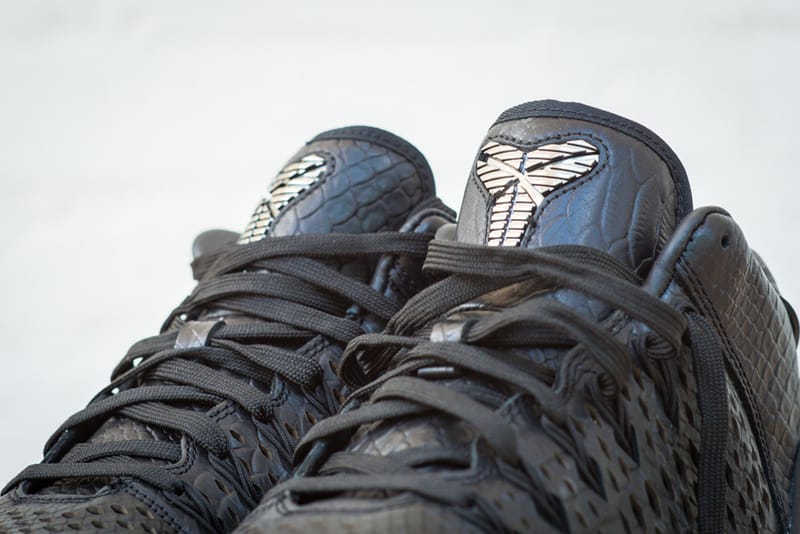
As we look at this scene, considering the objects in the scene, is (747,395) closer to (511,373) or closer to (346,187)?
(511,373)

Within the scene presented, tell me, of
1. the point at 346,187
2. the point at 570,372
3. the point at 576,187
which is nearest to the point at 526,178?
the point at 576,187

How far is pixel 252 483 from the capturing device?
939mm

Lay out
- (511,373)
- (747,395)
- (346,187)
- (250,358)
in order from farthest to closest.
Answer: (346,187), (250,358), (747,395), (511,373)

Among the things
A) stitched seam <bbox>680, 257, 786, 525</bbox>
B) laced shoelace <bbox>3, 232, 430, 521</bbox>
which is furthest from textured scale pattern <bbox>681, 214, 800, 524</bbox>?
laced shoelace <bbox>3, 232, 430, 521</bbox>

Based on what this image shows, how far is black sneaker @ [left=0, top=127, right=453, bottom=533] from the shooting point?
0.89 metres

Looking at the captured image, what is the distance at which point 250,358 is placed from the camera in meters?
1.01

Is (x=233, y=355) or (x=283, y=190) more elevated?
(x=283, y=190)

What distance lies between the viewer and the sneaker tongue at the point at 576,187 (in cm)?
81

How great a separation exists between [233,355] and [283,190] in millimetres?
A: 208

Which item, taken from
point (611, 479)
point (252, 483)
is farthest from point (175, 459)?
point (611, 479)

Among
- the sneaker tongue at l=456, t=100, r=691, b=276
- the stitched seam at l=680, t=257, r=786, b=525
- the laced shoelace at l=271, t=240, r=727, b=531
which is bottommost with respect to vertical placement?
the stitched seam at l=680, t=257, r=786, b=525

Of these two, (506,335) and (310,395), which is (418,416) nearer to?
(506,335)

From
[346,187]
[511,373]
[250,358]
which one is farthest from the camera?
[346,187]

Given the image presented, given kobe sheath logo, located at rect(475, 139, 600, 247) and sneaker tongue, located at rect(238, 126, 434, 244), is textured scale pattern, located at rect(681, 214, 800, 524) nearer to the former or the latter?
kobe sheath logo, located at rect(475, 139, 600, 247)
